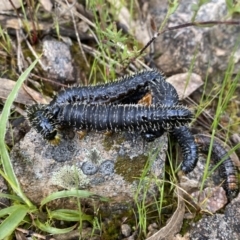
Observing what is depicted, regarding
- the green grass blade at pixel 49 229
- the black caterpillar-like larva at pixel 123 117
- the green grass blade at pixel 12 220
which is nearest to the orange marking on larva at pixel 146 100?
the black caterpillar-like larva at pixel 123 117

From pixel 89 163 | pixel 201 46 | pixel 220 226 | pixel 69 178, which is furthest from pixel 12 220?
pixel 201 46

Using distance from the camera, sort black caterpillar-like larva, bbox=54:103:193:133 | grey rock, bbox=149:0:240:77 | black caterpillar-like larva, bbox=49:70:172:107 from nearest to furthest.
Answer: black caterpillar-like larva, bbox=54:103:193:133 → black caterpillar-like larva, bbox=49:70:172:107 → grey rock, bbox=149:0:240:77

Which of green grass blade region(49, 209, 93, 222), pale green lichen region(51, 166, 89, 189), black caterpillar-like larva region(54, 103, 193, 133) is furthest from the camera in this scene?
pale green lichen region(51, 166, 89, 189)

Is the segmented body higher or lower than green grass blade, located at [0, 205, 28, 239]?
higher

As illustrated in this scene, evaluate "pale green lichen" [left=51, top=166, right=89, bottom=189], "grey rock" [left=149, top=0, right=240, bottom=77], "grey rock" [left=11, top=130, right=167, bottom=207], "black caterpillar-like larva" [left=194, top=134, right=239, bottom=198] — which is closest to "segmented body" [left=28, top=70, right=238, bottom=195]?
"black caterpillar-like larva" [left=194, top=134, right=239, bottom=198]

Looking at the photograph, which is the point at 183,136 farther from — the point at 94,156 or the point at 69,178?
the point at 69,178

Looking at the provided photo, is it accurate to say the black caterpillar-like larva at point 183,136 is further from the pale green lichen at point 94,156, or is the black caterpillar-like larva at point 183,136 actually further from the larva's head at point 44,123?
the larva's head at point 44,123

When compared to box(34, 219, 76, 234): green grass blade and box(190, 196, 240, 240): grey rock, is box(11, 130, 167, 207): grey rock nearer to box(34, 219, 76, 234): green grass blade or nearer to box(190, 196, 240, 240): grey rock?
box(34, 219, 76, 234): green grass blade
